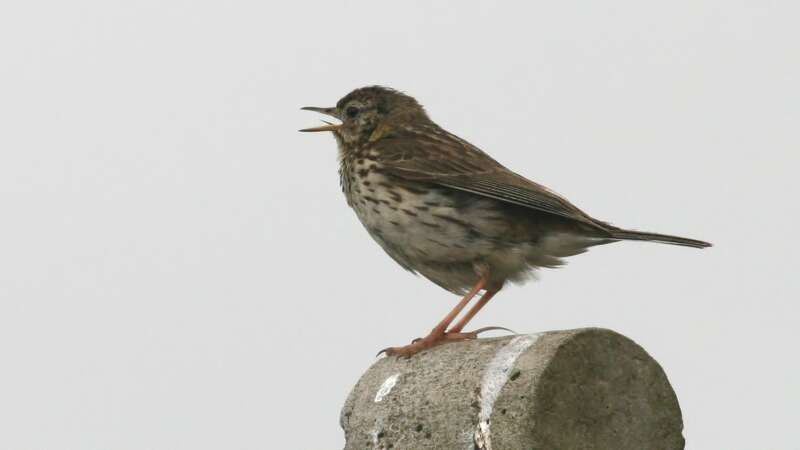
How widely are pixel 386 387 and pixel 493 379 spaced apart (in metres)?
1.10

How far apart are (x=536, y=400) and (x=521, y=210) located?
2.93m

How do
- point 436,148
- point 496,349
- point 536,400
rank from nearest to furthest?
point 536,400
point 496,349
point 436,148

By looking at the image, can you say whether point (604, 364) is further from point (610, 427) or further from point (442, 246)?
point (442, 246)

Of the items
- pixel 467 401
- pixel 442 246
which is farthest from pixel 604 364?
pixel 442 246

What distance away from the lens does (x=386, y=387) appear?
881cm

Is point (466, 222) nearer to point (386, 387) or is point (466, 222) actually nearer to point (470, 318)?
point (470, 318)

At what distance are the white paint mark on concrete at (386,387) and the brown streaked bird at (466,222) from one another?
118cm

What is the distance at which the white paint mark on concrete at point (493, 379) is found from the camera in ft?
25.6

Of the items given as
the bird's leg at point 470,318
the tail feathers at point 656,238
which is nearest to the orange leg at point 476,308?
the bird's leg at point 470,318

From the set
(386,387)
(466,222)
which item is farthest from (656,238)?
A: (386,387)

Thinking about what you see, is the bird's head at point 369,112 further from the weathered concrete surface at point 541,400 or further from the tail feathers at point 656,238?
the weathered concrete surface at point 541,400

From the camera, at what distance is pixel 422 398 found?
27.5 ft

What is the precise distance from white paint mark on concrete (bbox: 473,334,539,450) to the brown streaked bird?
182cm

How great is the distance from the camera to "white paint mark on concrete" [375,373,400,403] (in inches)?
344
